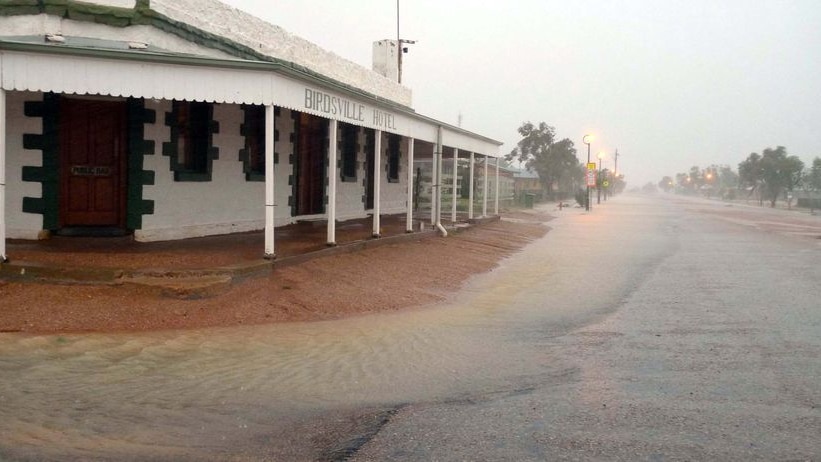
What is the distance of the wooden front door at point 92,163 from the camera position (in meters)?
11.1

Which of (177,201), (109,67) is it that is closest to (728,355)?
(109,67)

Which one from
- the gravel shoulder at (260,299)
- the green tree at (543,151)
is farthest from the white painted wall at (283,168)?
the green tree at (543,151)

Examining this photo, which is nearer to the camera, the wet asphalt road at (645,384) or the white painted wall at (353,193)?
the wet asphalt road at (645,384)

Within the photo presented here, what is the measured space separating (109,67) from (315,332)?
14.4 ft

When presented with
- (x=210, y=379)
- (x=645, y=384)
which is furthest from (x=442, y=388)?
(x=210, y=379)

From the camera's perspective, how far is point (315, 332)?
26.5ft

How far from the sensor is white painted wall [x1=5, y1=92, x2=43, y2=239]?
10797 millimetres

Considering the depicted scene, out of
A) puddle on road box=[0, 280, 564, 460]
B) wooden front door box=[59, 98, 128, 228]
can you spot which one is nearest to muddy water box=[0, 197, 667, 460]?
puddle on road box=[0, 280, 564, 460]

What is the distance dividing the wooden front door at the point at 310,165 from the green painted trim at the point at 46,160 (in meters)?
5.93

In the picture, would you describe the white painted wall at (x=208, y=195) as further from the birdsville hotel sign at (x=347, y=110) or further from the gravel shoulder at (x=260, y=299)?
the gravel shoulder at (x=260, y=299)

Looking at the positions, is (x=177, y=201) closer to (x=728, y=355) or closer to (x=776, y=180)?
(x=728, y=355)

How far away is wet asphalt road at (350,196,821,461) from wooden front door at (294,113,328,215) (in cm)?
595

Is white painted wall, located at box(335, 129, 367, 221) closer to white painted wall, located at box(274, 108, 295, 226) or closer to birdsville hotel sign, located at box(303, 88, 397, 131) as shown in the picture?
white painted wall, located at box(274, 108, 295, 226)

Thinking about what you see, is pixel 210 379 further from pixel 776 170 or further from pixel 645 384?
pixel 776 170
